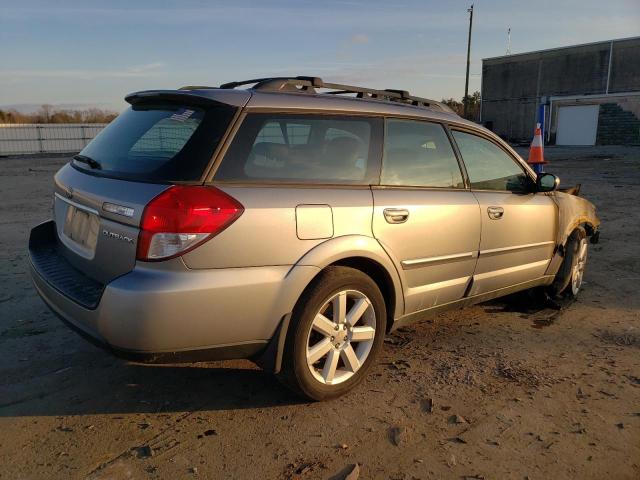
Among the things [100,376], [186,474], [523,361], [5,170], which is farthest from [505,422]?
[5,170]

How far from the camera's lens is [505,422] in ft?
9.47

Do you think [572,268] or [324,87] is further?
[572,268]

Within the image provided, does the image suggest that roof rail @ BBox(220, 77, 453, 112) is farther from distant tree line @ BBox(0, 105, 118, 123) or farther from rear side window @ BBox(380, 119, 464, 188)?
distant tree line @ BBox(0, 105, 118, 123)

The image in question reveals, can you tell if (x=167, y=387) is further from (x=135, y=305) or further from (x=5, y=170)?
(x=5, y=170)

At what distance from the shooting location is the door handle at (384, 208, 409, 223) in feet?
10.3

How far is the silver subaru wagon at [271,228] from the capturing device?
2508mm

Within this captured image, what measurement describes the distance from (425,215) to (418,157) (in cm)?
43

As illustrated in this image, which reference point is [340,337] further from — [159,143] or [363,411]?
[159,143]

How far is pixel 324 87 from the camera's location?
11.1 ft

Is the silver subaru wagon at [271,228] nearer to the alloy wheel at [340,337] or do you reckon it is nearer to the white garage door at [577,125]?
the alloy wheel at [340,337]

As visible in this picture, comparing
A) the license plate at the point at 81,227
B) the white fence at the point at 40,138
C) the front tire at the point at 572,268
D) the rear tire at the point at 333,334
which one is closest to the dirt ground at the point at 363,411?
the rear tire at the point at 333,334

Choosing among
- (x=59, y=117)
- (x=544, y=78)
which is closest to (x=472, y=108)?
(x=544, y=78)

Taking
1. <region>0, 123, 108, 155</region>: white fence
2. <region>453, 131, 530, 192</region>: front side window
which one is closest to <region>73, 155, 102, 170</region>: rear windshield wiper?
<region>453, 131, 530, 192</region>: front side window

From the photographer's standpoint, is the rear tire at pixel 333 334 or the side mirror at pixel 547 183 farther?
the side mirror at pixel 547 183
